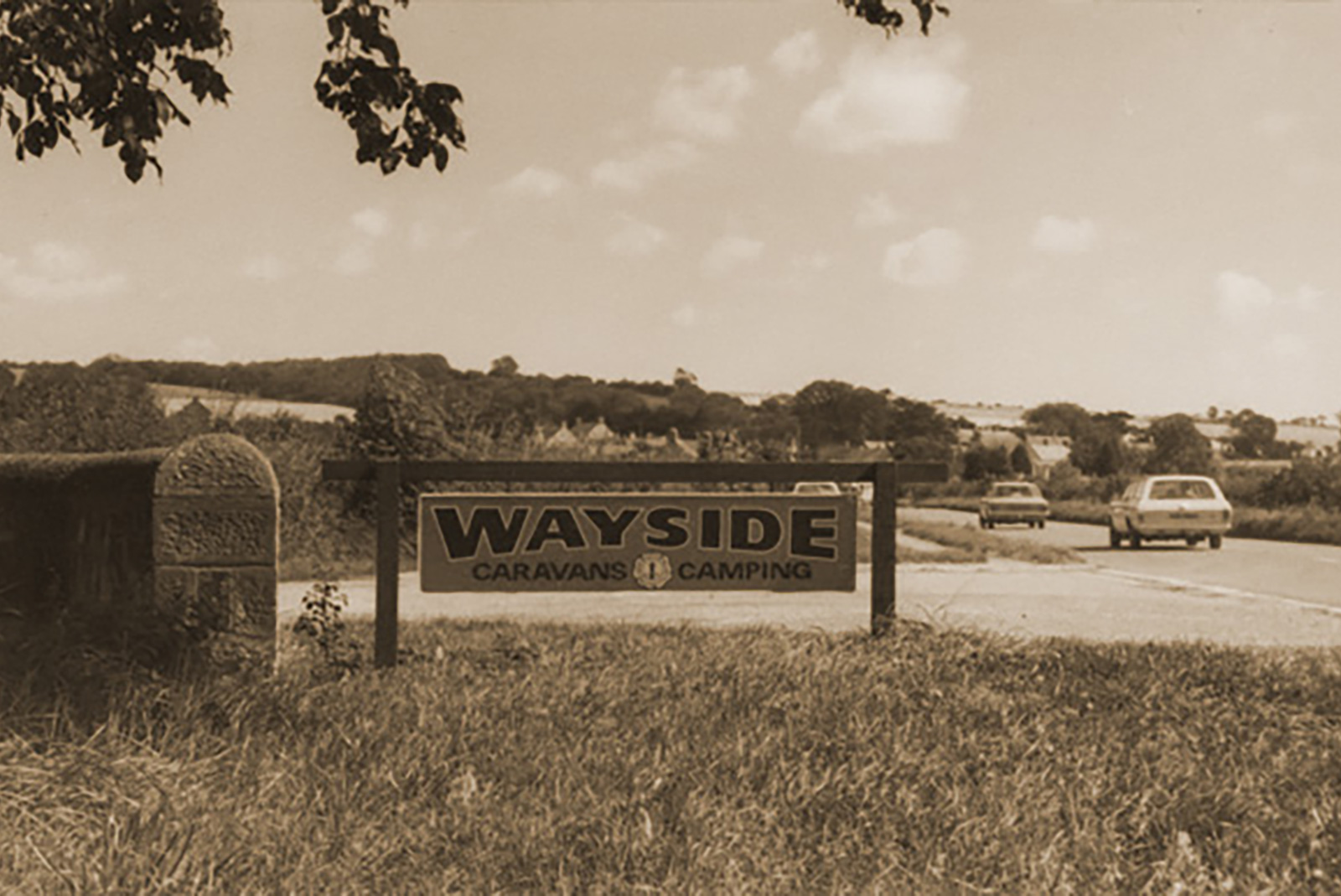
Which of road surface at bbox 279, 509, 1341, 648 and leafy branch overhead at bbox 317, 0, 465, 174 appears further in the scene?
road surface at bbox 279, 509, 1341, 648

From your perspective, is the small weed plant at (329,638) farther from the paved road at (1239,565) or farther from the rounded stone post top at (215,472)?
the paved road at (1239,565)

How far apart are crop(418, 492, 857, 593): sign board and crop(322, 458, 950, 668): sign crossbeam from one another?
132 millimetres

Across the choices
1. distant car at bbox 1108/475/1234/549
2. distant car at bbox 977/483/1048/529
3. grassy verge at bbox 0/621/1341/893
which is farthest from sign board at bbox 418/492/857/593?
distant car at bbox 977/483/1048/529

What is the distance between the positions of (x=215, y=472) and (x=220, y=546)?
0.35 m

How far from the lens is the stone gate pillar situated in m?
6.05

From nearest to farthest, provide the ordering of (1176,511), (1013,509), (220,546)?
(220,546)
(1176,511)
(1013,509)

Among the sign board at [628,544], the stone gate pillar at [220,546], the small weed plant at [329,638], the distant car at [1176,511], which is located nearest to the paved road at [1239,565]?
the distant car at [1176,511]

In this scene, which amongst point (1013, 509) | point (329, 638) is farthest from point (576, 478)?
point (1013, 509)

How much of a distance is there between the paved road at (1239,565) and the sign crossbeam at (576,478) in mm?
6688

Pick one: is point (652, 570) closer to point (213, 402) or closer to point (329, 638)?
point (329, 638)

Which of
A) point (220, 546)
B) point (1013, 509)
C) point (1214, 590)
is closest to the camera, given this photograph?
point (220, 546)

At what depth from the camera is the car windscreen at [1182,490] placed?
81.7 ft

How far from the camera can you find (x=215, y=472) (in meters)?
6.14

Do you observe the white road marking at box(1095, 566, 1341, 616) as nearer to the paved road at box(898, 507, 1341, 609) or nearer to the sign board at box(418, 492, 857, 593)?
the paved road at box(898, 507, 1341, 609)
